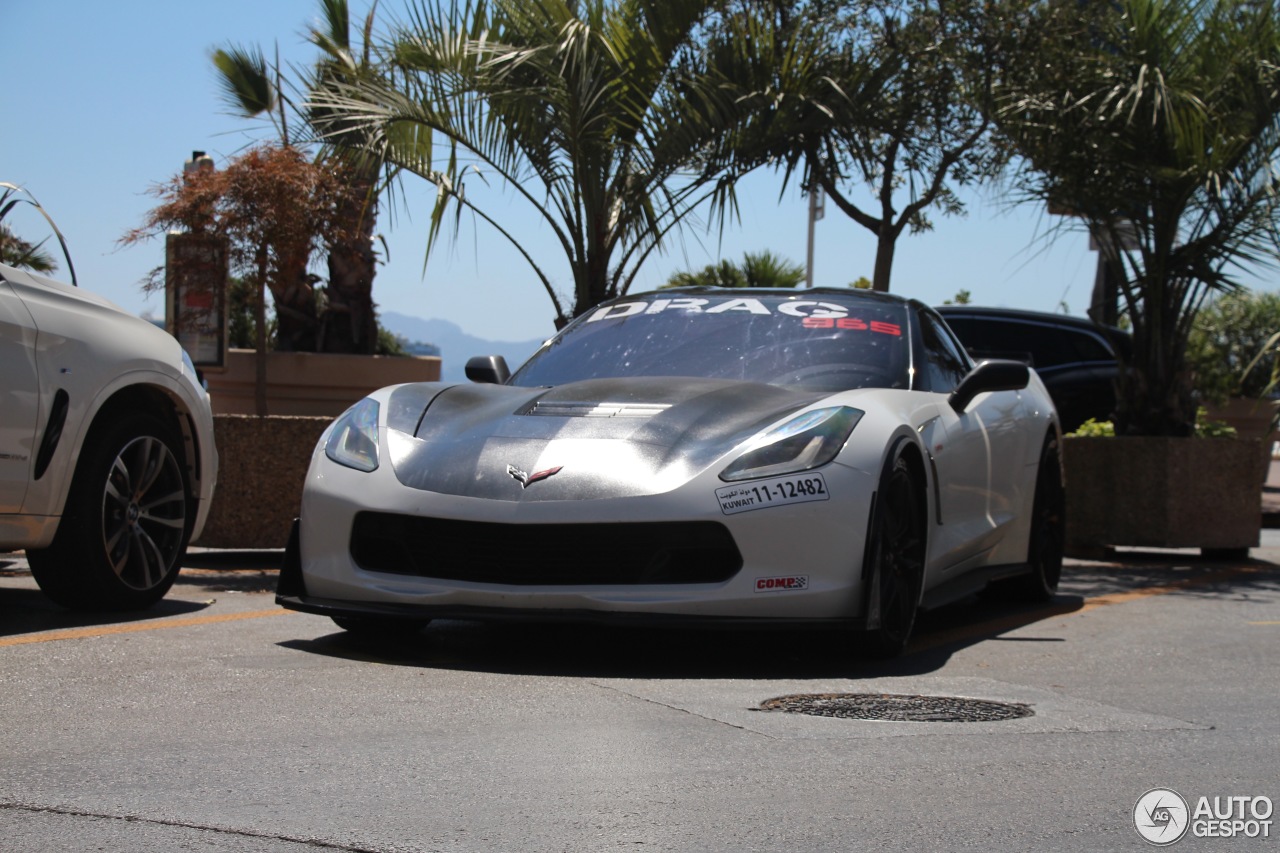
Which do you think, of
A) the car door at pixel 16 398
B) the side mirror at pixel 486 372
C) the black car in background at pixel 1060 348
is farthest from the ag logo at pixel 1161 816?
the black car in background at pixel 1060 348

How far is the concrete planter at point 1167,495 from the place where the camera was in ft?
35.8

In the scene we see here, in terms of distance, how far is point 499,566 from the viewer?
16.1 ft

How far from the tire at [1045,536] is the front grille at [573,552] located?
9.74ft

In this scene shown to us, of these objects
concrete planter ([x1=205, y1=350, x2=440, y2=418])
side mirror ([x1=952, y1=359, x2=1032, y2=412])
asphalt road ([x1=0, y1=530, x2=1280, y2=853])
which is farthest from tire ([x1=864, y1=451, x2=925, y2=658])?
concrete planter ([x1=205, y1=350, x2=440, y2=418])

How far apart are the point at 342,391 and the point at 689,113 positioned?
8.59 meters

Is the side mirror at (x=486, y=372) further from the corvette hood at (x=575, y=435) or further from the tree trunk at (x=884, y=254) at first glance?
the tree trunk at (x=884, y=254)

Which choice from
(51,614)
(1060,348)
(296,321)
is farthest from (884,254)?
(51,614)

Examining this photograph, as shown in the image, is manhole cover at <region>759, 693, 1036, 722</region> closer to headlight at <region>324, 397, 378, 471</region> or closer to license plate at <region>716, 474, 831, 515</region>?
license plate at <region>716, 474, 831, 515</region>

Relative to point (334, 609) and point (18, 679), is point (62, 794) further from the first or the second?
point (334, 609)

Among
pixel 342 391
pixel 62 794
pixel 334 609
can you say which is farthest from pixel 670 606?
pixel 342 391

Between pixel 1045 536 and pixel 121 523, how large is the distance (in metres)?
4.13

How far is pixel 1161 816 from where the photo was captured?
3.30 metres

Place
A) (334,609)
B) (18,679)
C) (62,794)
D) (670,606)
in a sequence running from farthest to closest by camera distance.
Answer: (334,609) → (670,606) → (18,679) → (62,794)

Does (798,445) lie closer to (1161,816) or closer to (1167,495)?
(1161,816)
